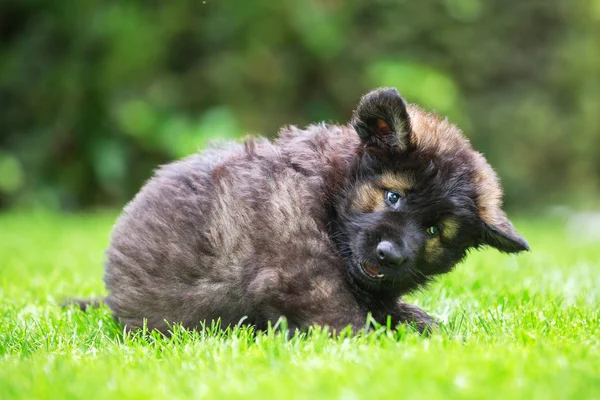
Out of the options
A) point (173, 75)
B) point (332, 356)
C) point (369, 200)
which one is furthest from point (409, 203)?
point (173, 75)

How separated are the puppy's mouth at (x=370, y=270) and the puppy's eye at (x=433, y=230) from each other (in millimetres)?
300

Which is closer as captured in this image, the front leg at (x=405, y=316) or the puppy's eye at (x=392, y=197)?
the puppy's eye at (x=392, y=197)

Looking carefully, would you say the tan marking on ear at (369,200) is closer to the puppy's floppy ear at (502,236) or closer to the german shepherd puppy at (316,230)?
the german shepherd puppy at (316,230)

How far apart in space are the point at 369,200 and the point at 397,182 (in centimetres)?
16

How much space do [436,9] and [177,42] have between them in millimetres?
4297

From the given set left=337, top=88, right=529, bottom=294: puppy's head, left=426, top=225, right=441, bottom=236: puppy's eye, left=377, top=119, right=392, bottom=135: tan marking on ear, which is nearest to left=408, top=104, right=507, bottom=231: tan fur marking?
left=337, top=88, right=529, bottom=294: puppy's head

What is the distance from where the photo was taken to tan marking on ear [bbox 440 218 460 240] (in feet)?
11.6

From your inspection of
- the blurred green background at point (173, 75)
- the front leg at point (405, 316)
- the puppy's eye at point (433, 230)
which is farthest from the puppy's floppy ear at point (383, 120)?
the blurred green background at point (173, 75)

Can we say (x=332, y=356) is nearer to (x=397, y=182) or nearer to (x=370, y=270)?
(x=370, y=270)

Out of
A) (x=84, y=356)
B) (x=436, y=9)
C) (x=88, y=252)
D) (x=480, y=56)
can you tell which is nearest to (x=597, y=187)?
(x=480, y=56)

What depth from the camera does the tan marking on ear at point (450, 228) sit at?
3542 mm

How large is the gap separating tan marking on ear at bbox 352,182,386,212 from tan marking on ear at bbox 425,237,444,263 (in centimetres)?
28

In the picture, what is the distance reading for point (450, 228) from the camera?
141 inches

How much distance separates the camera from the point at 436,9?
1251 centimetres
